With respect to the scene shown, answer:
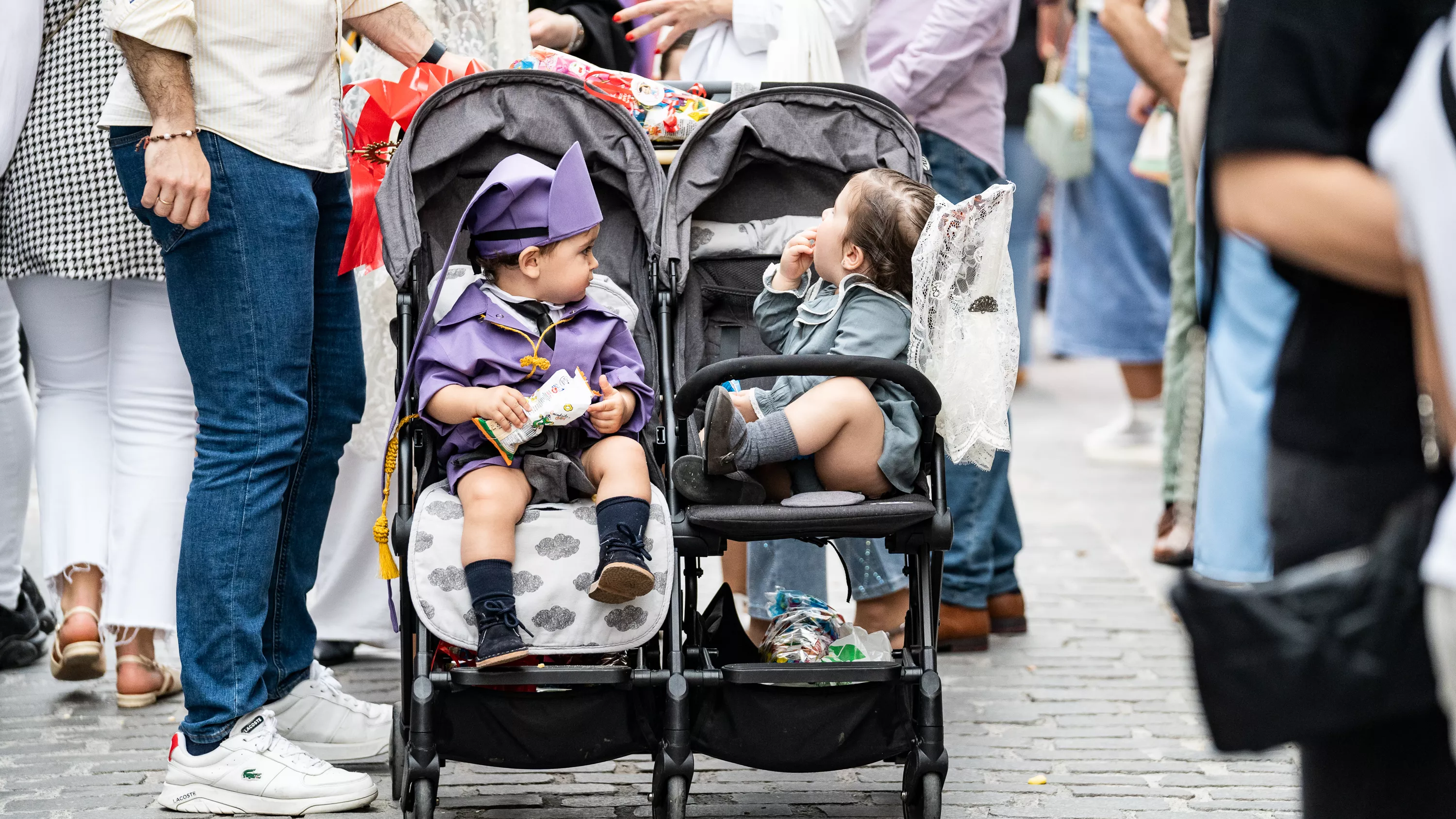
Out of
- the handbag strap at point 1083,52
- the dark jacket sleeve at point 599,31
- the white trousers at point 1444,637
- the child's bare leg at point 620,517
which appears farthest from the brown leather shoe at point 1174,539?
the white trousers at point 1444,637

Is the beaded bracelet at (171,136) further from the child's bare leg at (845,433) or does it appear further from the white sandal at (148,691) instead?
the white sandal at (148,691)

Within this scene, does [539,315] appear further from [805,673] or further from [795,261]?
[805,673]

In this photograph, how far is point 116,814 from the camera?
316 cm

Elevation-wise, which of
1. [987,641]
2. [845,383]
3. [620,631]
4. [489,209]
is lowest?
[987,641]

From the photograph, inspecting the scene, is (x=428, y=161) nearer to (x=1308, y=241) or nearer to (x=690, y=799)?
(x=690, y=799)

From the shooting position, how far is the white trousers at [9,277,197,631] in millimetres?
3598

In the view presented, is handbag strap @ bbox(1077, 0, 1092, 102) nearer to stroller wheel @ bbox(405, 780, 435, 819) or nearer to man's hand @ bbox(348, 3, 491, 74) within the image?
man's hand @ bbox(348, 3, 491, 74)

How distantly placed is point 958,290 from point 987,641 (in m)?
1.71

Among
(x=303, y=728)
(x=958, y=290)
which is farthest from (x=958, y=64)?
(x=303, y=728)

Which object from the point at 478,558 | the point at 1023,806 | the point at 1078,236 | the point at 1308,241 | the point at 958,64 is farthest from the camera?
the point at 1078,236

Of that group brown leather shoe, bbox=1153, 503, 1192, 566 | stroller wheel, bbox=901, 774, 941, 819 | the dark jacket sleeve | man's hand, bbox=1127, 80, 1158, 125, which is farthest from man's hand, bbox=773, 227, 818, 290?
man's hand, bbox=1127, 80, 1158, 125

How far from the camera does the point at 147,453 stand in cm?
360

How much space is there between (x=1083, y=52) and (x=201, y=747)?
5109mm

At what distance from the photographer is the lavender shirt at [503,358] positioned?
3016mm
